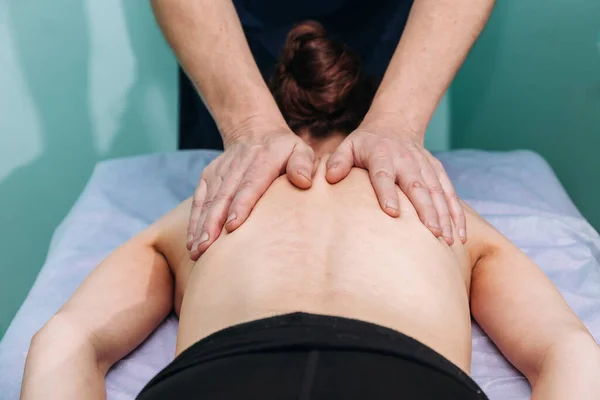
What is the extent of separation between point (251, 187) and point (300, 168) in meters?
0.08

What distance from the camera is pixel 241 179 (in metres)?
1.13

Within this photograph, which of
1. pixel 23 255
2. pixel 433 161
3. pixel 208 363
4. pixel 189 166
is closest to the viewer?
pixel 208 363

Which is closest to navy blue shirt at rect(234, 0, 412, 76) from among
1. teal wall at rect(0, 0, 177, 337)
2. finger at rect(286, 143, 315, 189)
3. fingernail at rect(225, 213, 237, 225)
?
teal wall at rect(0, 0, 177, 337)

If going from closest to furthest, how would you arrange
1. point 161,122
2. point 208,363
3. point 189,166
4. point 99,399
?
point 208,363
point 99,399
point 189,166
point 161,122

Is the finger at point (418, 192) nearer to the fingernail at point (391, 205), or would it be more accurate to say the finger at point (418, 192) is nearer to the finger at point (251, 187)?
the fingernail at point (391, 205)

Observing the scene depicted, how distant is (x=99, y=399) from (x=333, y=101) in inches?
28.9

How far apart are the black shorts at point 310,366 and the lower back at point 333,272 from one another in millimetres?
52

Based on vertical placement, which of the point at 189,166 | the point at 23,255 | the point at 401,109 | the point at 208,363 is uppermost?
the point at 401,109

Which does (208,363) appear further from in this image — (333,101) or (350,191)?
(333,101)

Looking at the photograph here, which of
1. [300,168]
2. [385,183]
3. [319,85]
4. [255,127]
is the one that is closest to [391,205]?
[385,183]

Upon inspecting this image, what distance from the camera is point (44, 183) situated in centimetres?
203

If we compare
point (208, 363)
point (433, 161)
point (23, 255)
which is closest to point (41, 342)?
point (208, 363)

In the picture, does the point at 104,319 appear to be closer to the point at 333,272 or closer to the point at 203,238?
the point at 203,238

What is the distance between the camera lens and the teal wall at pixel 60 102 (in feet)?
6.38
